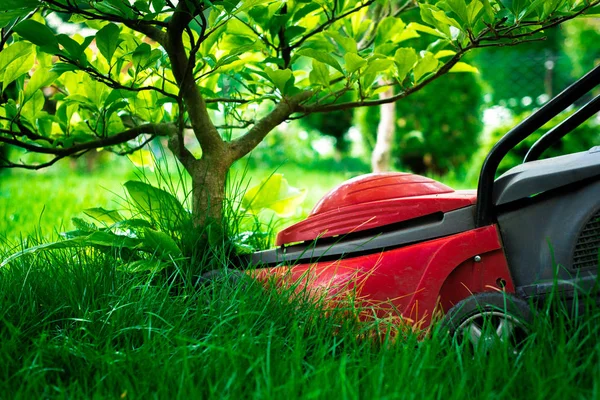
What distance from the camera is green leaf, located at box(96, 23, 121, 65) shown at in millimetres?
1469

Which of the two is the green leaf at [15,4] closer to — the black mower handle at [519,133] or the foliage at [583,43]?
the black mower handle at [519,133]

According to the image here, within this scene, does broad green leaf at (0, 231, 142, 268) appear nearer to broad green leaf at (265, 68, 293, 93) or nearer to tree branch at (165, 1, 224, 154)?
tree branch at (165, 1, 224, 154)

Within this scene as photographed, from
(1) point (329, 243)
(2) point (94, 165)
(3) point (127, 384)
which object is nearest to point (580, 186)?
(1) point (329, 243)

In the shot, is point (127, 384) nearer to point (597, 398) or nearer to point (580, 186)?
point (597, 398)

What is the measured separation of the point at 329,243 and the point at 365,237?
118 millimetres

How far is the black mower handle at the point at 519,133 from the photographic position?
1.35 meters

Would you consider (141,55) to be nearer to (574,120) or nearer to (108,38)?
(108,38)

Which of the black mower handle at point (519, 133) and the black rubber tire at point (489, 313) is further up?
the black mower handle at point (519, 133)

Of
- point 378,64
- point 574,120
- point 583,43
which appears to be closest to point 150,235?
point 378,64

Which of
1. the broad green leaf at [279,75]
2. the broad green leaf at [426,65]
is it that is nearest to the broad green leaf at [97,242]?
the broad green leaf at [279,75]

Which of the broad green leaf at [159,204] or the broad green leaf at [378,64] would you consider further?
the broad green leaf at [159,204]

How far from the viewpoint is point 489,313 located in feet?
4.36

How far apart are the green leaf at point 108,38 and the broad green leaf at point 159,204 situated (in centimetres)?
45

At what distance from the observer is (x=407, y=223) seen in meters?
1.58
